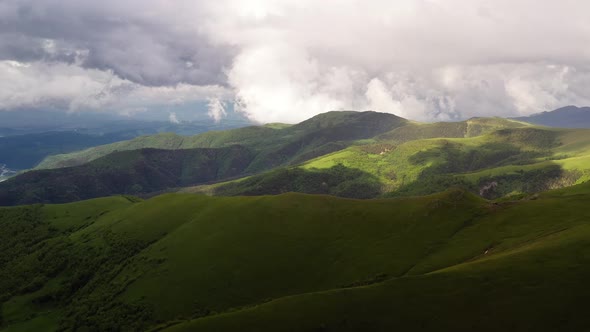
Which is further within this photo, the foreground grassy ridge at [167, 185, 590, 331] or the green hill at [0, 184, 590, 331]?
the green hill at [0, 184, 590, 331]

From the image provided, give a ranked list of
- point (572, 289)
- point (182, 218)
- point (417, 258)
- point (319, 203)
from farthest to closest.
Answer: point (182, 218), point (319, 203), point (417, 258), point (572, 289)

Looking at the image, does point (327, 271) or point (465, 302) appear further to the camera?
point (327, 271)

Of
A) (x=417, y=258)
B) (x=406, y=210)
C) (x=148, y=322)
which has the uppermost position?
(x=406, y=210)

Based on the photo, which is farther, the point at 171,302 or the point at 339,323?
the point at 171,302

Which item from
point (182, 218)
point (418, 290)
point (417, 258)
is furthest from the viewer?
point (182, 218)

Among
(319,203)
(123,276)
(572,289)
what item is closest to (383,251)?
(319,203)

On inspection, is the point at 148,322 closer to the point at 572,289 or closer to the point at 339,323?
the point at 339,323

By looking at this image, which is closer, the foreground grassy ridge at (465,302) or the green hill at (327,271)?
the foreground grassy ridge at (465,302)

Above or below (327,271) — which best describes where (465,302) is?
above
